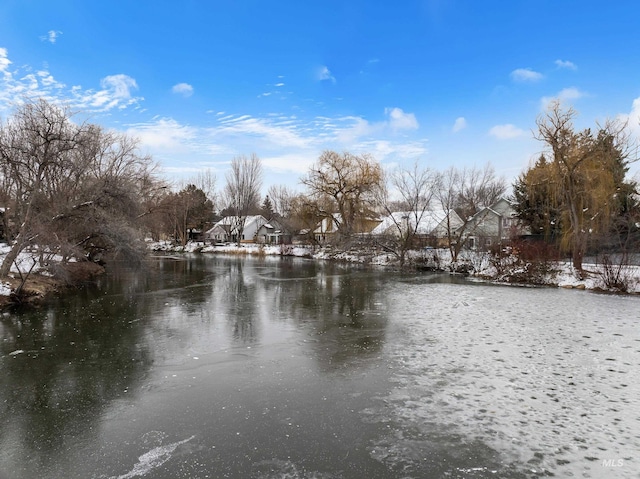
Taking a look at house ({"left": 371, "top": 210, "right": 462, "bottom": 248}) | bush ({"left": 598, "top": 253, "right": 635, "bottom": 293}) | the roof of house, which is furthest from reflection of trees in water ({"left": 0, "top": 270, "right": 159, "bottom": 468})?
the roof of house

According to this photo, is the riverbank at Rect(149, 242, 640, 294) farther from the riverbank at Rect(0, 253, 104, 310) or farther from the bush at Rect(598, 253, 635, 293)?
the riverbank at Rect(0, 253, 104, 310)

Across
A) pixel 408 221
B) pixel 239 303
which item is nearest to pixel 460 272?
pixel 408 221

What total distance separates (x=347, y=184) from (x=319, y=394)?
118ft

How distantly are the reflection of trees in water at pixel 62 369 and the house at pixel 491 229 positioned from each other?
75.4 feet

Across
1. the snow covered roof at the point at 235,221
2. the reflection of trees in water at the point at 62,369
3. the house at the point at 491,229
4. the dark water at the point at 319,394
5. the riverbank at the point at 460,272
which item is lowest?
the dark water at the point at 319,394

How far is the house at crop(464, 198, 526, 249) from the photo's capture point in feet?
93.3

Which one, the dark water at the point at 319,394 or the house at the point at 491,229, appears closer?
the dark water at the point at 319,394

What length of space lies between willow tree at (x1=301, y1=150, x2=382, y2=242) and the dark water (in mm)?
27857

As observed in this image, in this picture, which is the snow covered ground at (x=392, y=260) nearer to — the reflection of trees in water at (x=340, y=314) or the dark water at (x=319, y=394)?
the dark water at (x=319, y=394)

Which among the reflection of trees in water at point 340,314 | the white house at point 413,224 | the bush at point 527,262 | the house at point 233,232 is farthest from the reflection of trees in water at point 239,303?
the house at point 233,232

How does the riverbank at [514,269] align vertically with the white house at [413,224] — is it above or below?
below

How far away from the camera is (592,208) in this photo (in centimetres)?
2083

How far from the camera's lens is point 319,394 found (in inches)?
263

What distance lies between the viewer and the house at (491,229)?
93.3 ft
